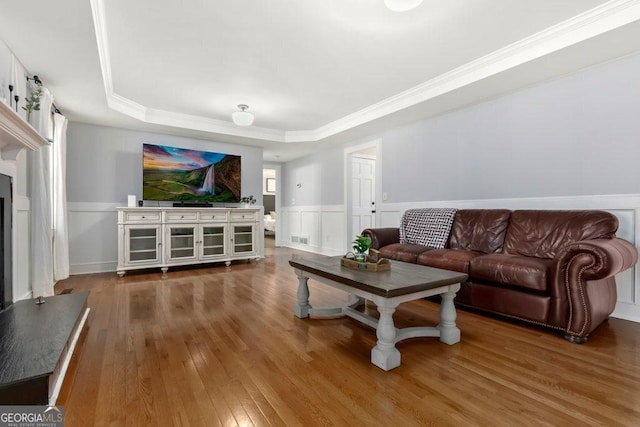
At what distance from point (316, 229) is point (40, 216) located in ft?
14.5

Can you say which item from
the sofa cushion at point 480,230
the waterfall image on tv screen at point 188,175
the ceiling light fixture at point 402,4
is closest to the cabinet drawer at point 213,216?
the waterfall image on tv screen at point 188,175

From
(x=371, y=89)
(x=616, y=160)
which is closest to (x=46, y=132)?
(x=371, y=89)

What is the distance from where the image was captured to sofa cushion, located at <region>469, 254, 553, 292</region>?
2203mm

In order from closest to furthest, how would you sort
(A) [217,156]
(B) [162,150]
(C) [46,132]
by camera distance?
(C) [46,132]
(B) [162,150]
(A) [217,156]

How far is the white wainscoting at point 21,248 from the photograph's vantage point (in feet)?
8.01

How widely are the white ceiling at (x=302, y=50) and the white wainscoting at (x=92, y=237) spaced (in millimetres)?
1254

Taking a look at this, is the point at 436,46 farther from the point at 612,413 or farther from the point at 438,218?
the point at 612,413

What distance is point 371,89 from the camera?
11.9 ft

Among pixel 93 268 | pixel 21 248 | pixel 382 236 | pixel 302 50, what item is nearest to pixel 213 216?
pixel 93 268

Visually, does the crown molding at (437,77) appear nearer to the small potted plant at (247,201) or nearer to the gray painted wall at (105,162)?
the gray painted wall at (105,162)

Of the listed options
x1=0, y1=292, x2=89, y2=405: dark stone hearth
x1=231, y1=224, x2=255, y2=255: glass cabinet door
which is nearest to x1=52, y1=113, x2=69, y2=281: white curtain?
x1=0, y1=292, x2=89, y2=405: dark stone hearth

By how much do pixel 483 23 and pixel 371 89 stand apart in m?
1.44

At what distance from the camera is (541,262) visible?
2.29 m

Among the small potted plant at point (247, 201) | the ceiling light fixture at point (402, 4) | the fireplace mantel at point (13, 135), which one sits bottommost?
the small potted plant at point (247, 201)
